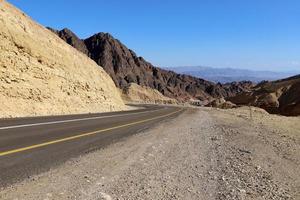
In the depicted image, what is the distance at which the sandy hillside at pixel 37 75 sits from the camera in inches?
1003

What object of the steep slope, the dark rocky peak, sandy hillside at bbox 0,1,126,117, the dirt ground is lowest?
the steep slope

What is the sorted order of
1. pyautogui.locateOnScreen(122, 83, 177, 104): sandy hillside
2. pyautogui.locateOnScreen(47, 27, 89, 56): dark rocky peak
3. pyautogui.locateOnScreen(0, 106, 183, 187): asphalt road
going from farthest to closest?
pyautogui.locateOnScreen(47, 27, 89, 56): dark rocky peak
pyautogui.locateOnScreen(122, 83, 177, 104): sandy hillside
pyautogui.locateOnScreen(0, 106, 183, 187): asphalt road

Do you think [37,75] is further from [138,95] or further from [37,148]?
[138,95]

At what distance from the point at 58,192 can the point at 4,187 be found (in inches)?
33.4

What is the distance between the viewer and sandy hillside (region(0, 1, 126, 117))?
1003 inches

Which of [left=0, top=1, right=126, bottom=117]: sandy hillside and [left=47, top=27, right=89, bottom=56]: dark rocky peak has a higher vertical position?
[left=47, top=27, right=89, bottom=56]: dark rocky peak

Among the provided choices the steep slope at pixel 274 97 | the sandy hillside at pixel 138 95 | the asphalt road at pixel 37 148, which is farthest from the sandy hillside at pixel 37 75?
the sandy hillside at pixel 138 95

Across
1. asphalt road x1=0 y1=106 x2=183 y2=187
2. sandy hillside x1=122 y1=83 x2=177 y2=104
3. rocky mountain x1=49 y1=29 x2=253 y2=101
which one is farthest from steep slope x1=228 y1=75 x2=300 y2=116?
asphalt road x1=0 y1=106 x2=183 y2=187

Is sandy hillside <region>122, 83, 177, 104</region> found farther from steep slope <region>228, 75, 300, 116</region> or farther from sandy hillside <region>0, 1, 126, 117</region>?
sandy hillside <region>0, 1, 126, 117</region>

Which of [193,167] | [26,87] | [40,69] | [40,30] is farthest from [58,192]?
[40,30]

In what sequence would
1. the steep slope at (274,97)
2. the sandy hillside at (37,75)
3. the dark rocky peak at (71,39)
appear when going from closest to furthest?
the sandy hillside at (37,75) < the steep slope at (274,97) < the dark rocky peak at (71,39)

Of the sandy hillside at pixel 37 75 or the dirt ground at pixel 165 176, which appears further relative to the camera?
the sandy hillside at pixel 37 75

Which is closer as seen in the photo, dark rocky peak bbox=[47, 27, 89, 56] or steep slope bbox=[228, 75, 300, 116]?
steep slope bbox=[228, 75, 300, 116]

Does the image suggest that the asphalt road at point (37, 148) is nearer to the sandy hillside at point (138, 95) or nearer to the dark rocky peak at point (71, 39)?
the sandy hillside at point (138, 95)
